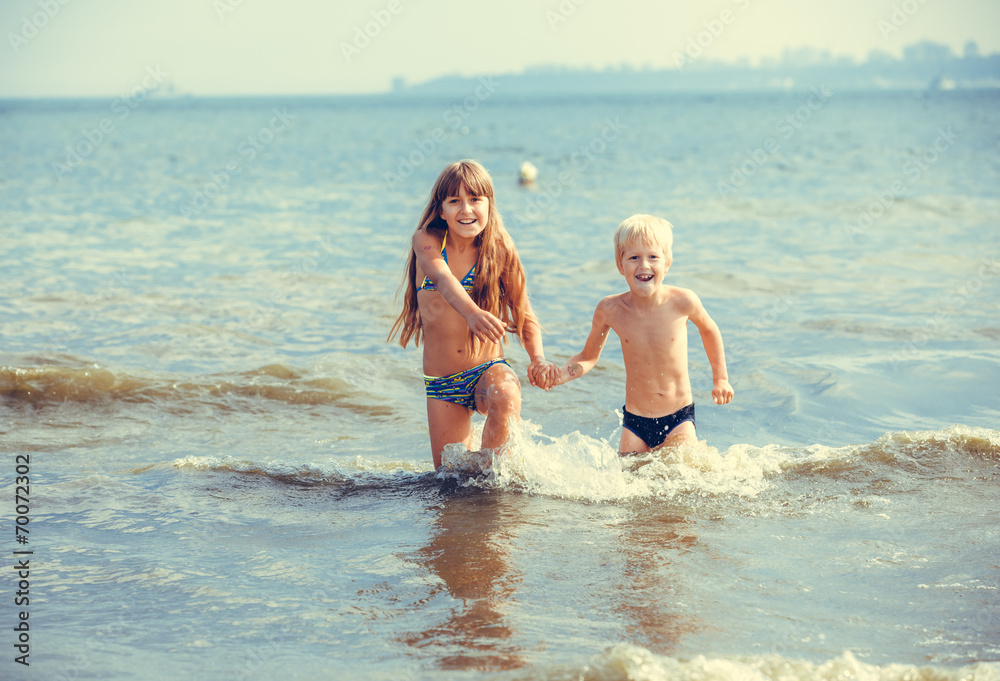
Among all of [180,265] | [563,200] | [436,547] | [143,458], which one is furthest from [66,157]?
[436,547]

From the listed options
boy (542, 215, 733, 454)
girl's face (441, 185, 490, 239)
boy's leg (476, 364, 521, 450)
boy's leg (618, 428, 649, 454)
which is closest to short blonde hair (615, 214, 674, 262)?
boy (542, 215, 733, 454)

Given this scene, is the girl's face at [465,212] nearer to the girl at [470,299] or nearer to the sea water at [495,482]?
the girl at [470,299]

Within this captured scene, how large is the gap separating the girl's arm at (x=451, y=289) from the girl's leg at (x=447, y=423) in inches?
17.3

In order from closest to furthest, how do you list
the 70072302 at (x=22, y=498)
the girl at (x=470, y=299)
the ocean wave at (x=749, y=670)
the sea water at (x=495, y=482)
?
the ocean wave at (x=749, y=670), the sea water at (x=495, y=482), the 70072302 at (x=22, y=498), the girl at (x=470, y=299)

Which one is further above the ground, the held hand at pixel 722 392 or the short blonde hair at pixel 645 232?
the short blonde hair at pixel 645 232

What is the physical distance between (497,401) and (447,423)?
16.9 inches

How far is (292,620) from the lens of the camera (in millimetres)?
3072

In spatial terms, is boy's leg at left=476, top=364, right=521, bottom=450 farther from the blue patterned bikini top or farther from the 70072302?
the 70072302

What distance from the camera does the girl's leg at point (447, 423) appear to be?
4637 mm

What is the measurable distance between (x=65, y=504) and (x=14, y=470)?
0.82 meters

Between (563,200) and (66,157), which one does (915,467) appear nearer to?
(563,200)

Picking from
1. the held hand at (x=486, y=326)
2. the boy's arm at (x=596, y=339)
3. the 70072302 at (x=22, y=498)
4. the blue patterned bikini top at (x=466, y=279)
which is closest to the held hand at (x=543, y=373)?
the boy's arm at (x=596, y=339)

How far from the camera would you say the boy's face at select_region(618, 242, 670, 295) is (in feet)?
14.4

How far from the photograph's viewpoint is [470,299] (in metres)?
4.31
